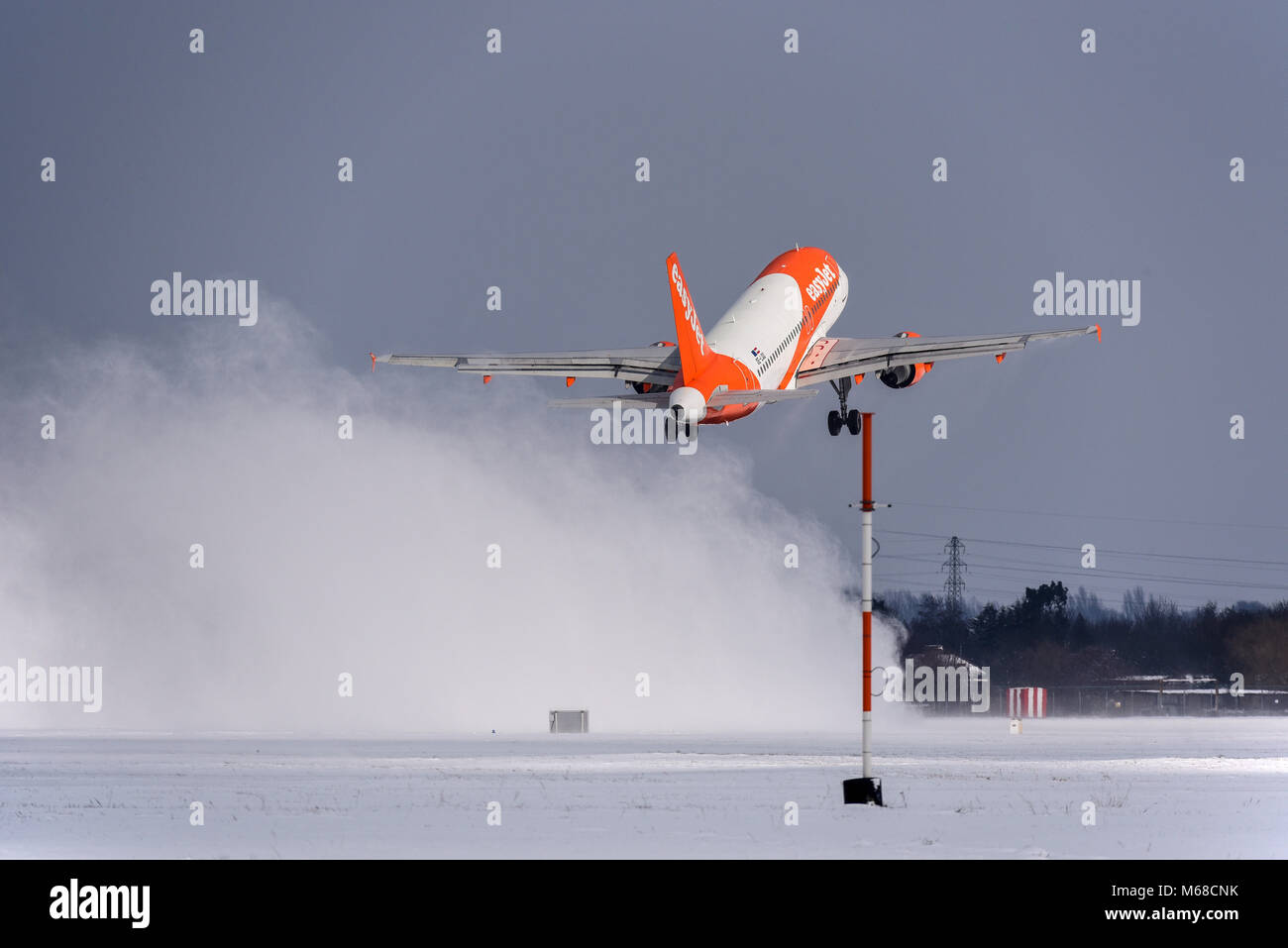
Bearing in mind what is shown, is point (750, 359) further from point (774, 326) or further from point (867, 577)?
point (867, 577)

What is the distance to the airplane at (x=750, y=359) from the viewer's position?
74875 mm

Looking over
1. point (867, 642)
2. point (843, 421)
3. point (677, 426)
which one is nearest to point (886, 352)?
point (843, 421)

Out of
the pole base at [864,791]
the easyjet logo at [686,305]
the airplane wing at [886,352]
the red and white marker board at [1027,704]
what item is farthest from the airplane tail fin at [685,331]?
the red and white marker board at [1027,704]

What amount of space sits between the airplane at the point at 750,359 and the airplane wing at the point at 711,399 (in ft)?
0.17

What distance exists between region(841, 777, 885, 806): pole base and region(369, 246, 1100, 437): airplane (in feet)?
86.4

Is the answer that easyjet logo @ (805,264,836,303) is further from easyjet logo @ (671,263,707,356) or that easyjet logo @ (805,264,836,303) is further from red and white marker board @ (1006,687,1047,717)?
red and white marker board @ (1006,687,1047,717)

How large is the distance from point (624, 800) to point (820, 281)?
52.7m

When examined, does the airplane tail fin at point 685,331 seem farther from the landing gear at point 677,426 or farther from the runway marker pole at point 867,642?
the runway marker pole at point 867,642

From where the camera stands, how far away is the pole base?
4734 cm

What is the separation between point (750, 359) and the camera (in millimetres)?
80625
